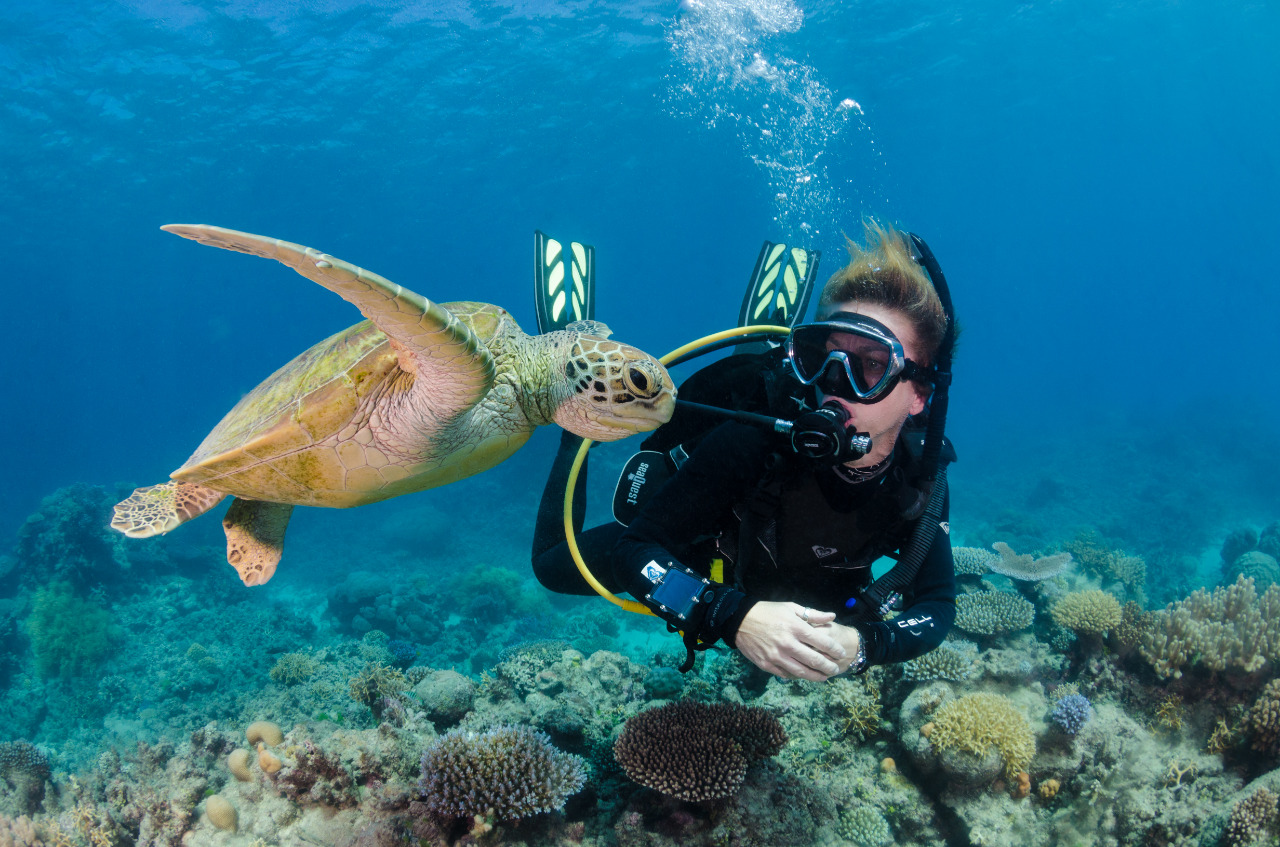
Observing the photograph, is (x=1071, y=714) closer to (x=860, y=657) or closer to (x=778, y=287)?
(x=860, y=657)

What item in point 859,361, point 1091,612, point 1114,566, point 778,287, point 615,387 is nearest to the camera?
point 859,361

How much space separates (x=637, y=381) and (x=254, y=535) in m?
2.49

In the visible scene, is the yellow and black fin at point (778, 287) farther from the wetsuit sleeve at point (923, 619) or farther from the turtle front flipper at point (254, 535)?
the turtle front flipper at point (254, 535)

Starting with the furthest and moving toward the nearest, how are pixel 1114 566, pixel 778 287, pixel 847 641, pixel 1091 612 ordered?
1. pixel 1114 566
2. pixel 778 287
3. pixel 1091 612
4. pixel 847 641

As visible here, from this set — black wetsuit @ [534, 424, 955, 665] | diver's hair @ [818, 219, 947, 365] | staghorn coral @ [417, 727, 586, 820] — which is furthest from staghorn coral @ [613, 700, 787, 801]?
diver's hair @ [818, 219, 947, 365]

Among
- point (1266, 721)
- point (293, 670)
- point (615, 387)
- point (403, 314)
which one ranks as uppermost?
point (1266, 721)

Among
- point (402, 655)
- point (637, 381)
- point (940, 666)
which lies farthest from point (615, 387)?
point (402, 655)

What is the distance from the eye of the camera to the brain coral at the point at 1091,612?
11.7ft

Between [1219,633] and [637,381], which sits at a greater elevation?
[1219,633]

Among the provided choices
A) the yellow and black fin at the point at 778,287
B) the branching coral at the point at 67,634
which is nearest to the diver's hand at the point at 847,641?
the yellow and black fin at the point at 778,287

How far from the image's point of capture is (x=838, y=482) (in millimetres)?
2006

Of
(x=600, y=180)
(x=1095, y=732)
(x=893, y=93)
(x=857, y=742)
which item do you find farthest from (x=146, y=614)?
(x=893, y=93)

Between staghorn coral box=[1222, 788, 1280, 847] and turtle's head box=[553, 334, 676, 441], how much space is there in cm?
282

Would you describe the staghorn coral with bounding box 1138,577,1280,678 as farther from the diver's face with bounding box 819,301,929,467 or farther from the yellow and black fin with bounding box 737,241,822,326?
the yellow and black fin with bounding box 737,241,822,326
